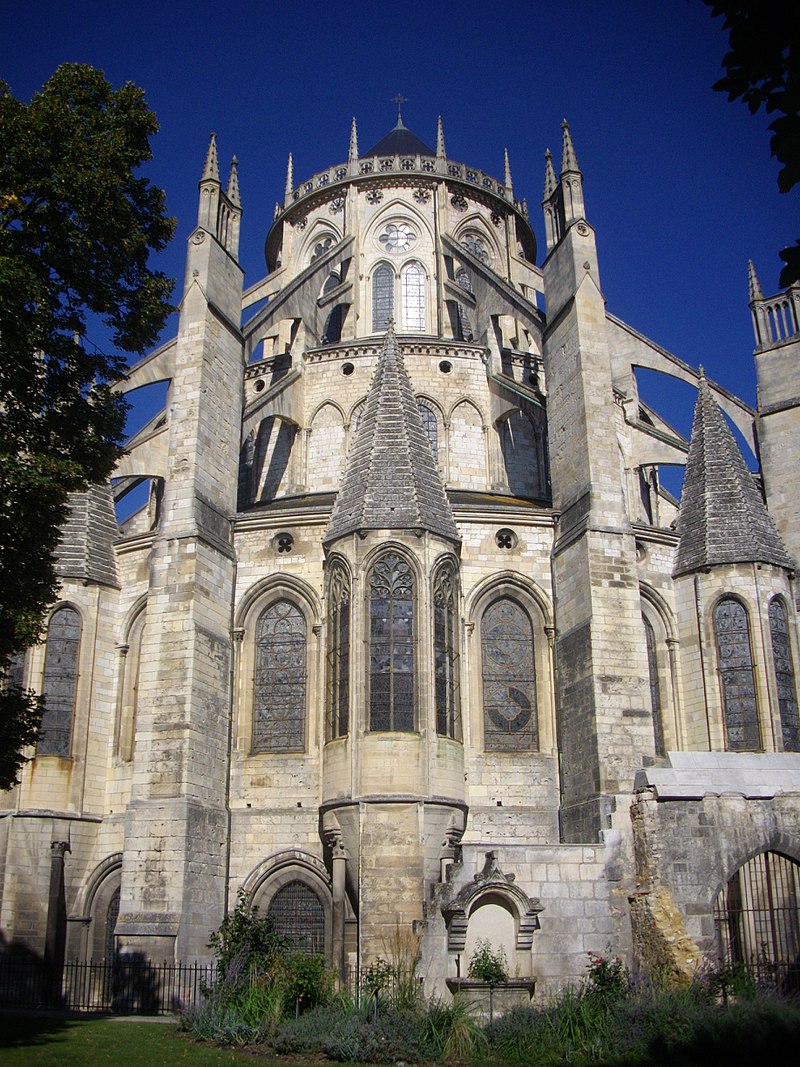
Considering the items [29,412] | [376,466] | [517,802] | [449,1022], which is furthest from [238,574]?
[449,1022]

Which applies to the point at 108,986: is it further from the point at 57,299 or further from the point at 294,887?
the point at 57,299

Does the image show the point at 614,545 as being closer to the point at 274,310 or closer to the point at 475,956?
the point at 475,956

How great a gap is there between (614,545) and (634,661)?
2256mm

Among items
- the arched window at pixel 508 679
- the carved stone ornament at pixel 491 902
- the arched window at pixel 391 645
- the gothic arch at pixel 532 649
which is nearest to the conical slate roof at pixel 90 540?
the arched window at pixel 391 645

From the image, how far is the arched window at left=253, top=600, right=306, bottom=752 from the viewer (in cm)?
2111

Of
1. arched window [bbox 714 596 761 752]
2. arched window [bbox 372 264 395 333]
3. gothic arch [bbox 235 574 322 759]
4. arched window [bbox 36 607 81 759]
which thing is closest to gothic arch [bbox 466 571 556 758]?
gothic arch [bbox 235 574 322 759]

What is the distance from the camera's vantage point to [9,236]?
13.1m

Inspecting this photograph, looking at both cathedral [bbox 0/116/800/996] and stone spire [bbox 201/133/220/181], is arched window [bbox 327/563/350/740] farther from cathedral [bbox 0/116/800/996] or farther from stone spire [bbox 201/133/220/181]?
stone spire [bbox 201/133/220/181]

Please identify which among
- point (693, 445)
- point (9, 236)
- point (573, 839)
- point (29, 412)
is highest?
point (693, 445)

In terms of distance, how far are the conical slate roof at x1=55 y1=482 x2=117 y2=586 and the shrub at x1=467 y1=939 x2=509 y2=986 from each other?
461 inches

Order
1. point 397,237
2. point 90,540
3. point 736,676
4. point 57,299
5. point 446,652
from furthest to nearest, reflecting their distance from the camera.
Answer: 1. point 397,237
2. point 90,540
3. point 736,676
4. point 446,652
5. point 57,299

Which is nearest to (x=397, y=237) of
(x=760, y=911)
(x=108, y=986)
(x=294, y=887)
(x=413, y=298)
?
(x=413, y=298)

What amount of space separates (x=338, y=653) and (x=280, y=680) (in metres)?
2.11

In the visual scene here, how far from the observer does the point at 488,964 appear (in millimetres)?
14828
